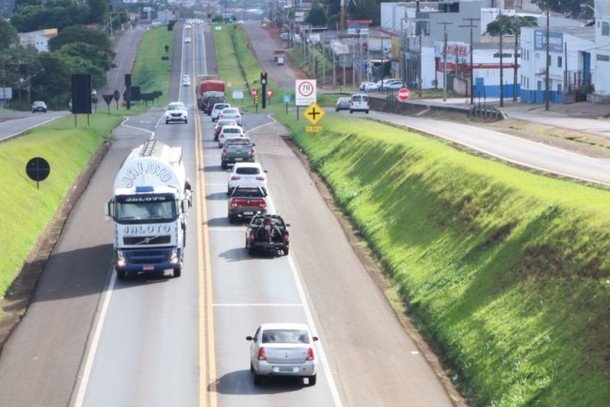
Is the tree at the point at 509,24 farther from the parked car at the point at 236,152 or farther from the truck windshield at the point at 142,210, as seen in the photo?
the truck windshield at the point at 142,210

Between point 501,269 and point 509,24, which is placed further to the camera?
point 509,24

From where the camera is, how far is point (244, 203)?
199ft

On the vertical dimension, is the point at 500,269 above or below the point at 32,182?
above

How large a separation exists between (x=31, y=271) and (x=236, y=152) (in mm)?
28693

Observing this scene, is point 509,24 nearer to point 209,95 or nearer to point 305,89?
point 209,95

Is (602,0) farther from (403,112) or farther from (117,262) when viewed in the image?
(117,262)

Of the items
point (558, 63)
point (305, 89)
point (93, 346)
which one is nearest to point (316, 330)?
point (93, 346)

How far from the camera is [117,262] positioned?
48281 mm

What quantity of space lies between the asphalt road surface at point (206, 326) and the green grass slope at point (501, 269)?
57.5 inches

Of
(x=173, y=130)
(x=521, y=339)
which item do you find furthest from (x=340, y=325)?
(x=173, y=130)

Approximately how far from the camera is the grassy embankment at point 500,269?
3366 centimetres

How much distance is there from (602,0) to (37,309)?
8296 centimetres

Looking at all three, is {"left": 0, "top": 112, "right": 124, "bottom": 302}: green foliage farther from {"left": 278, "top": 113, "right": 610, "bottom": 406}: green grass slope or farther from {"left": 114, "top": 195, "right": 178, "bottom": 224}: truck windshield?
{"left": 278, "top": 113, "right": 610, "bottom": 406}: green grass slope

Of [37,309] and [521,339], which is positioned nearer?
[521,339]
